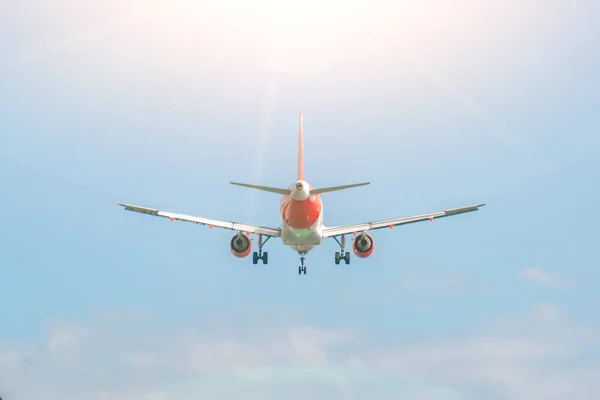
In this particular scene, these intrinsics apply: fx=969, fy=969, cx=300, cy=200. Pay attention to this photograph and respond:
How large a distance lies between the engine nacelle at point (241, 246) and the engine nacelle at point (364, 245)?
1330cm

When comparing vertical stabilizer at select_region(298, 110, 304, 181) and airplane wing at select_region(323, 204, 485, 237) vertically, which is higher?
vertical stabilizer at select_region(298, 110, 304, 181)

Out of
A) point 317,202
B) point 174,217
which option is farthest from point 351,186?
point 174,217

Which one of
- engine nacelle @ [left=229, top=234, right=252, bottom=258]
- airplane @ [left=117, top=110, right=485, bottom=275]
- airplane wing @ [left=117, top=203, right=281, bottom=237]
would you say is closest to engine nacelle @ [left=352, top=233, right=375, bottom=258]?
airplane @ [left=117, top=110, right=485, bottom=275]

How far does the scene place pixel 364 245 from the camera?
11894cm

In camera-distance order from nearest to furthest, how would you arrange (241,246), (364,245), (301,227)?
(301,227) < (364,245) < (241,246)

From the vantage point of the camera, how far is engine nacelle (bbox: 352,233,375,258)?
11900 centimetres

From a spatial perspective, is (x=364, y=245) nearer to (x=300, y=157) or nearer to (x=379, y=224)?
(x=379, y=224)

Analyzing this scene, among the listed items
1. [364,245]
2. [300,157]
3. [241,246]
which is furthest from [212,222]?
[364,245]

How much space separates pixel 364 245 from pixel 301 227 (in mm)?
13240

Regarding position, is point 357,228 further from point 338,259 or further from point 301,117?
point 301,117

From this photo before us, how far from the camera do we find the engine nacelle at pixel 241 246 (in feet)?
394

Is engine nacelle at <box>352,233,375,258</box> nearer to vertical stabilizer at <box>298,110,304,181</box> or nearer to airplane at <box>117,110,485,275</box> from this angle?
airplane at <box>117,110,485,275</box>

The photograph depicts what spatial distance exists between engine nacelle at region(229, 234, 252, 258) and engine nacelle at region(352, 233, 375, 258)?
13.3m

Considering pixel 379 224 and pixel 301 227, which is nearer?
pixel 301 227
